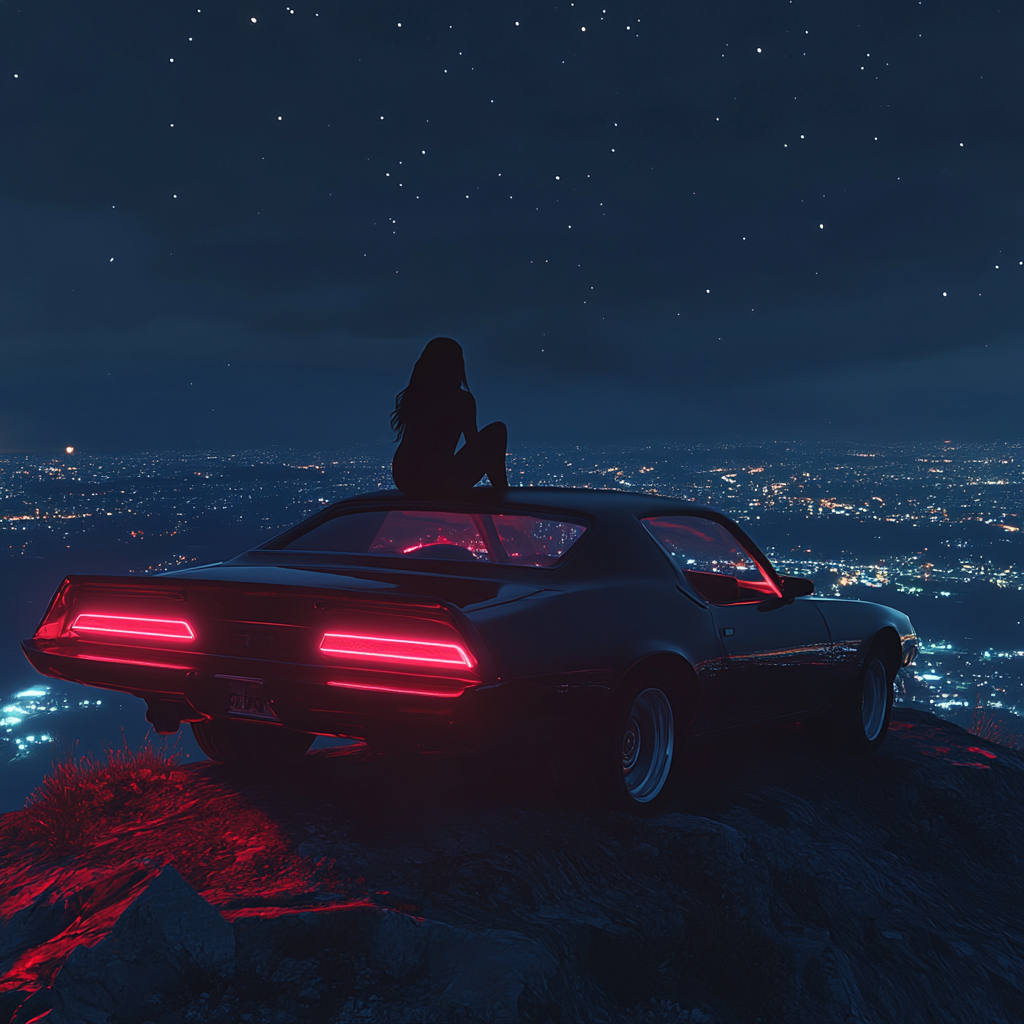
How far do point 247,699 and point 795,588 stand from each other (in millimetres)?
3181

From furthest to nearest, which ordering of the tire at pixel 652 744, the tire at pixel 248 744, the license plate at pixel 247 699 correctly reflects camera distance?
1. the tire at pixel 248 744
2. the tire at pixel 652 744
3. the license plate at pixel 247 699

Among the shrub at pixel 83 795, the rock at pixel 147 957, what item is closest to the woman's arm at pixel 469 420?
the shrub at pixel 83 795

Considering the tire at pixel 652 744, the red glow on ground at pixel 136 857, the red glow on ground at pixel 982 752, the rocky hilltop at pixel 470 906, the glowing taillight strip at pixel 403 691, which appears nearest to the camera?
the rocky hilltop at pixel 470 906

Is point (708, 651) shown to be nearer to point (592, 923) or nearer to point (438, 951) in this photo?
point (592, 923)

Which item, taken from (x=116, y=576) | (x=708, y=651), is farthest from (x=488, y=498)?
(x=116, y=576)

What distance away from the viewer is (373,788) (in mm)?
3881

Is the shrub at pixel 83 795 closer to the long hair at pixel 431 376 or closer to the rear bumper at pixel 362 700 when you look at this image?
the rear bumper at pixel 362 700

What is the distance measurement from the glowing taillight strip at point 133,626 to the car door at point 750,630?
225 cm

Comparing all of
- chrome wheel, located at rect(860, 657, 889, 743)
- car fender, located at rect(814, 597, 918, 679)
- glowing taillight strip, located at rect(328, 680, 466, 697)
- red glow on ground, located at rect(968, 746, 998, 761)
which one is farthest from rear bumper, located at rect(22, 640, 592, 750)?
red glow on ground, located at rect(968, 746, 998, 761)

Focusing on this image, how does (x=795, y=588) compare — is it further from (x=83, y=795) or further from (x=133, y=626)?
(x=83, y=795)

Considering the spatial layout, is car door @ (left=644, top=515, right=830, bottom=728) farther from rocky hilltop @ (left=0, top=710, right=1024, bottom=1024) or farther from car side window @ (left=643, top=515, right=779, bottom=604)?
rocky hilltop @ (left=0, top=710, right=1024, bottom=1024)

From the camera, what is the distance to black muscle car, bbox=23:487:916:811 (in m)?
3.06

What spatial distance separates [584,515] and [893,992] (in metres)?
2.29

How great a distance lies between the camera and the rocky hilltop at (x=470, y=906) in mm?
2484
